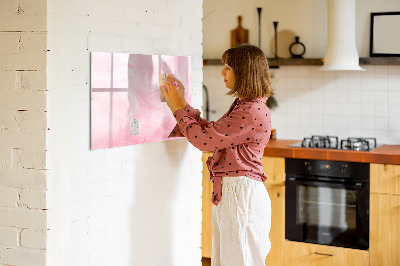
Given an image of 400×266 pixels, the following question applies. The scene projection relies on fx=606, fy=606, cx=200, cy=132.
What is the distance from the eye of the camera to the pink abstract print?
2.55 metres

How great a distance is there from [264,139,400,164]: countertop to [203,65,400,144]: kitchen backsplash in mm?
307

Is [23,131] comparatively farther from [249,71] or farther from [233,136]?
[249,71]

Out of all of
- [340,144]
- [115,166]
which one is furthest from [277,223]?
[115,166]

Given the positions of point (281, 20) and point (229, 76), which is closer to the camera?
point (229, 76)

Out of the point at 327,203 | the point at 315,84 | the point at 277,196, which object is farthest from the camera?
the point at 315,84

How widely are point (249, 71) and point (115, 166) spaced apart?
75 centimetres

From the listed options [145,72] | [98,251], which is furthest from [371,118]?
[98,251]

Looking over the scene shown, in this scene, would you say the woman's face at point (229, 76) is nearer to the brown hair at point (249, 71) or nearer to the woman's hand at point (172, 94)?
the brown hair at point (249, 71)

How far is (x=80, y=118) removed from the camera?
8.09ft

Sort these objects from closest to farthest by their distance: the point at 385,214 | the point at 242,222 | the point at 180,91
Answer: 1. the point at 242,222
2. the point at 180,91
3. the point at 385,214

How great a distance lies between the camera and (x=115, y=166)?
2703 millimetres

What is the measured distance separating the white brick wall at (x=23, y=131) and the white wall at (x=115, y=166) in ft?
0.13

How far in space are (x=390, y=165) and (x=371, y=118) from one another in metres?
0.80

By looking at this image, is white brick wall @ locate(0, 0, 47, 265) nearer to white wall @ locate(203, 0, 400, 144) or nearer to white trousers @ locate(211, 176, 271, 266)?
white trousers @ locate(211, 176, 271, 266)
